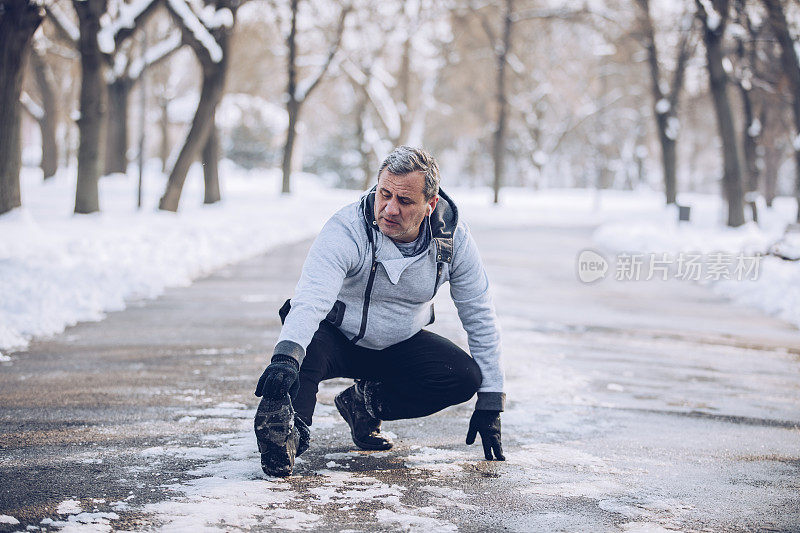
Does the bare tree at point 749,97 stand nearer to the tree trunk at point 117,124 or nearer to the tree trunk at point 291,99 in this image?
the tree trunk at point 291,99

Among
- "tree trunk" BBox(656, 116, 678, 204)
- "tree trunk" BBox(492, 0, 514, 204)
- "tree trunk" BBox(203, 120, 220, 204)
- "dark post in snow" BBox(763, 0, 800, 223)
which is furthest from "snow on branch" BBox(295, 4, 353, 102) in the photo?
"dark post in snow" BBox(763, 0, 800, 223)

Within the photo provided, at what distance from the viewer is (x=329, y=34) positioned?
36469 millimetres

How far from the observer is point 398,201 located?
4.04 metres

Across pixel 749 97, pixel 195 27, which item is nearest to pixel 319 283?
pixel 195 27

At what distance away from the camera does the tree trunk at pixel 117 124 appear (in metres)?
30.8

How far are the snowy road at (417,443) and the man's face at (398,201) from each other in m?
1.06

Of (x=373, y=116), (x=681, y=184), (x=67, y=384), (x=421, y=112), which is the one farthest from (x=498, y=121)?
(x=681, y=184)

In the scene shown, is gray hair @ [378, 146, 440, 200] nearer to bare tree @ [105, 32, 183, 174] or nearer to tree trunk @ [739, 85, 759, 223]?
bare tree @ [105, 32, 183, 174]

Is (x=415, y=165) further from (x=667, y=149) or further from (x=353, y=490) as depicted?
(x=667, y=149)

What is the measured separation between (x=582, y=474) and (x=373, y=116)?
57.4 meters

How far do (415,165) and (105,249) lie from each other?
31.3ft

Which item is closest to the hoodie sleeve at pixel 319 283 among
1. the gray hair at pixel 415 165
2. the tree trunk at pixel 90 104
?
the gray hair at pixel 415 165

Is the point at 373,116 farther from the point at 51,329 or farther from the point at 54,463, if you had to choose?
the point at 54,463

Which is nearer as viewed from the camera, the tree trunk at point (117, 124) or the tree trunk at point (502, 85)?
the tree trunk at point (117, 124)
